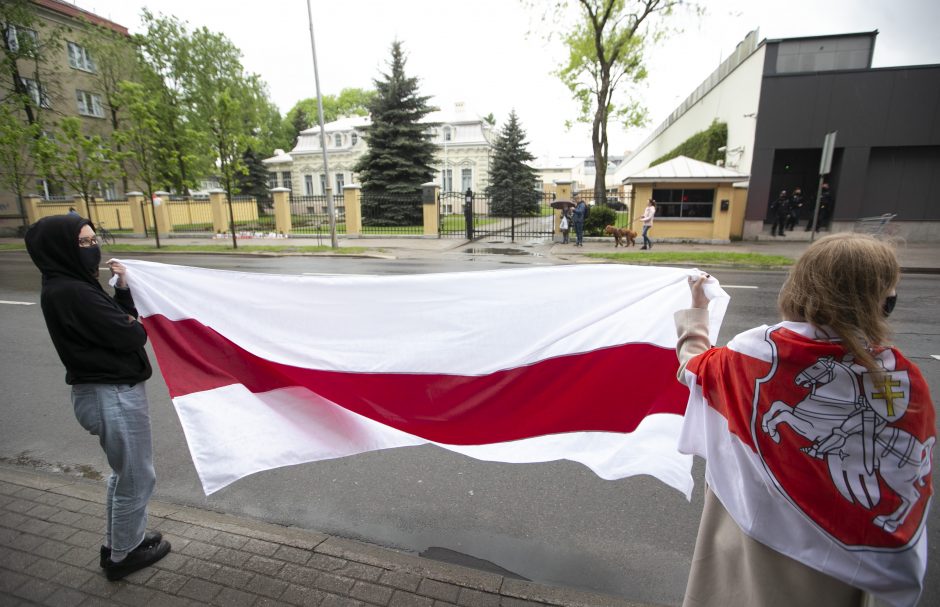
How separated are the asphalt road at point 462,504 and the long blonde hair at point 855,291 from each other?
1940mm

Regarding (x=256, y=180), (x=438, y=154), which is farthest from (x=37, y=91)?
(x=438, y=154)

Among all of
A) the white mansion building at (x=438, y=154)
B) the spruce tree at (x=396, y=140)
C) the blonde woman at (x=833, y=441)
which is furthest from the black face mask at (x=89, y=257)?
the white mansion building at (x=438, y=154)

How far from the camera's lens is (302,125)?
67312mm

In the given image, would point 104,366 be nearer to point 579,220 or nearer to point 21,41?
point 579,220

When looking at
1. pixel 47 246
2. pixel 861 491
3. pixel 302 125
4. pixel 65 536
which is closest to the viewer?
pixel 861 491

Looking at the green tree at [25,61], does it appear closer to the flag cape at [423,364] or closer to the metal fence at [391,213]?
the metal fence at [391,213]

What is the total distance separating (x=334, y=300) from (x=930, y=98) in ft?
84.0

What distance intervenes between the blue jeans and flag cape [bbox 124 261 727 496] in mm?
232

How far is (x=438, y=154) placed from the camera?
48.1 meters

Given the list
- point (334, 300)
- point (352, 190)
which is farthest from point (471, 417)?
point (352, 190)

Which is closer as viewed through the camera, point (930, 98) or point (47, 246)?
point (47, 246)

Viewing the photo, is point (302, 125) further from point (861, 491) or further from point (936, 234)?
point (861, 491)

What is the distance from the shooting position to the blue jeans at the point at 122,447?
2402 millimetres

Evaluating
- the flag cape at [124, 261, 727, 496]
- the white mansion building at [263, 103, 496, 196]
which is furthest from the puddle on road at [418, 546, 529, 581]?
the white mansion building at [263, 103, 496, 196]
